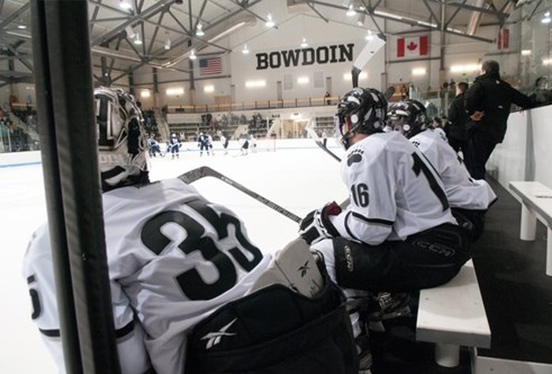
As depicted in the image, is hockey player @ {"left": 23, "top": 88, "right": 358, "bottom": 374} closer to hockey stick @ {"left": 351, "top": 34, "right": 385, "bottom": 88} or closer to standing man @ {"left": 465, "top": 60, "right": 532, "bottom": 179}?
hockey stick @ {"left": 351, "top": 34, "right": 385, "bottom": 88}

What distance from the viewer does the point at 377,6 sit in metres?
16.2

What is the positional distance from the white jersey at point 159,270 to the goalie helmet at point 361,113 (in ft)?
3.60

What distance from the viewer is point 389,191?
57.4 inches

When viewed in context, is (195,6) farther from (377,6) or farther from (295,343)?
(295,343)

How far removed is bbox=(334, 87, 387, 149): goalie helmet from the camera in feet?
5.95

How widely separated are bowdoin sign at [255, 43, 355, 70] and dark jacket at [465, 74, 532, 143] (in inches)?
672

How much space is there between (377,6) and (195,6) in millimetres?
7183

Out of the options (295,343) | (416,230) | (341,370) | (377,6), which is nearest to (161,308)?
(295,343)

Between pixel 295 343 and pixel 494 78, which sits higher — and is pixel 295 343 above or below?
below

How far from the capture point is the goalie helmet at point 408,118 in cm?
309

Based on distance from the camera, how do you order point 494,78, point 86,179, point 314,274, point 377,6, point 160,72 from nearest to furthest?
point 86,179 → point 314,274 → point 494,78 → point 377,6 → point 160,72

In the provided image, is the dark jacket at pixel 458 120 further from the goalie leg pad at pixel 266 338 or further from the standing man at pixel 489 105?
the goalie leg pad at pixel 266 338

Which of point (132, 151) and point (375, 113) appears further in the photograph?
point (375, 113)

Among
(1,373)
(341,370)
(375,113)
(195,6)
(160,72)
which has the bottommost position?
(1,373)
